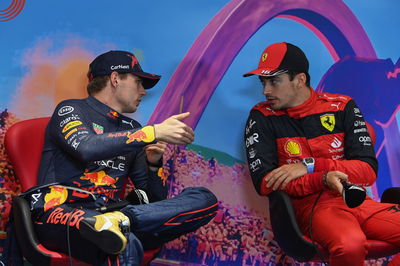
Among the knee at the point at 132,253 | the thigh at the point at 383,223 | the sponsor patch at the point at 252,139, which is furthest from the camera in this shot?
the sponsor patch at the point at 252,139

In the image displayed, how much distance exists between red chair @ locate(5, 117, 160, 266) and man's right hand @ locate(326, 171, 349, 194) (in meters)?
0.87

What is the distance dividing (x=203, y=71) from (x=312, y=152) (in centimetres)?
80

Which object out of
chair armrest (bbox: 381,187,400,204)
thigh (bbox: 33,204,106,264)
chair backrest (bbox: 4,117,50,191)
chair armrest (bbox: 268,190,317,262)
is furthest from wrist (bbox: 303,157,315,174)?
chair backrest (bbox: 4,117,50,191)

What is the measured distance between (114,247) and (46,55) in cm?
127

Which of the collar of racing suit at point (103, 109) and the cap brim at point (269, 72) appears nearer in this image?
the collar of racing suit at point (103, 109)

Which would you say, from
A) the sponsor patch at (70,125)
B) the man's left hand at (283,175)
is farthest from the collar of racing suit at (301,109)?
the sponsor patch at (70,125)

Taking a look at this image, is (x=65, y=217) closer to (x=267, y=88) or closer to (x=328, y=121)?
(x=267, y=88)

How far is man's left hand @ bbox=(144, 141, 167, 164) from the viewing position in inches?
105

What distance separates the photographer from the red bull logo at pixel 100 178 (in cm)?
246

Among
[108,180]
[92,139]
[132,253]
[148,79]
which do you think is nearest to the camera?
[132,253]

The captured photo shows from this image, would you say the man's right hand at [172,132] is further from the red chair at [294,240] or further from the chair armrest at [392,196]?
the chair armrest at [392,196]

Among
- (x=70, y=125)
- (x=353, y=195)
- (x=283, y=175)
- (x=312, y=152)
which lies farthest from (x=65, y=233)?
(x=312, y=152)

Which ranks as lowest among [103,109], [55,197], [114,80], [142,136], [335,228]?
[335,228]

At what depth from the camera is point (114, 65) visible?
8.78ft
